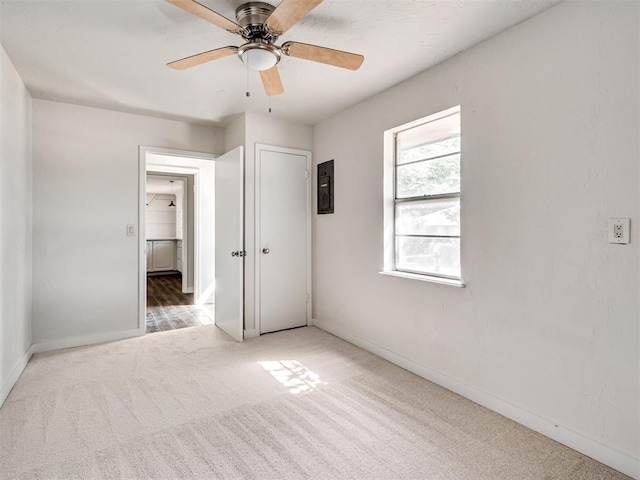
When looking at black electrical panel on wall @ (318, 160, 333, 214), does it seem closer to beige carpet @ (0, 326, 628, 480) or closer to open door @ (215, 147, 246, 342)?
open door @ (215, 147, 246, 342)

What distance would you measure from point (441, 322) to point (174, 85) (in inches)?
114

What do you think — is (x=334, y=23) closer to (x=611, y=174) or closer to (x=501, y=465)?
(x=611, y=174)

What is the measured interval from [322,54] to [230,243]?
7.58ft

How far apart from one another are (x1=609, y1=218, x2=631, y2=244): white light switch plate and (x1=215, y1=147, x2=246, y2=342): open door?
2.89m

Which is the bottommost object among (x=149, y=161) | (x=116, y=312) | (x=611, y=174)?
(x=116, y=312)

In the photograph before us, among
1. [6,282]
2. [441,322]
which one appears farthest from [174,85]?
[441,322]

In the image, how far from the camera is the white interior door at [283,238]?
3.83 meters

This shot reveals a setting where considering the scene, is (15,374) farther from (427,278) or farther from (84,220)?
(427,278)

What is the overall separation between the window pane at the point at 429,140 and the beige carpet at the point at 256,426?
177 cm

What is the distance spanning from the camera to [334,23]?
2082mm

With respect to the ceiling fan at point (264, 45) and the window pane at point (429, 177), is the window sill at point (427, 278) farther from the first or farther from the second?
the ceiling fan at point (264, 45)

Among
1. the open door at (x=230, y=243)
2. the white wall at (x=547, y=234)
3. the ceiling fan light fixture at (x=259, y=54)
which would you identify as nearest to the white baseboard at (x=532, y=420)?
the white wall at (x=547, y=234)

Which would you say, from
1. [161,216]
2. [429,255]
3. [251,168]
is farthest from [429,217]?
[161,216]

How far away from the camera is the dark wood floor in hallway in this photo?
169 inches
